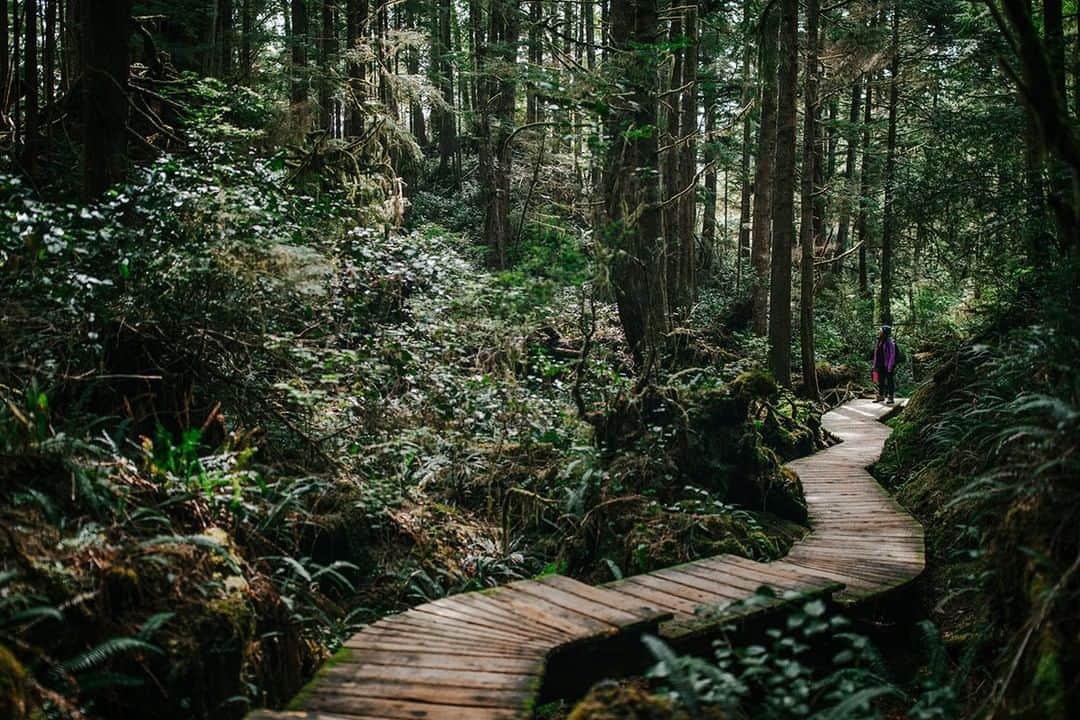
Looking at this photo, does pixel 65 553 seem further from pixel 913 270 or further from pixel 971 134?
pixel 913 270

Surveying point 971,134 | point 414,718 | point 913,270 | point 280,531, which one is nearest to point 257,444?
point 280,531

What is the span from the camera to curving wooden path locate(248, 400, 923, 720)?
4.23 metres

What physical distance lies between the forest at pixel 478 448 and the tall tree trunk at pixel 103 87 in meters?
0.04

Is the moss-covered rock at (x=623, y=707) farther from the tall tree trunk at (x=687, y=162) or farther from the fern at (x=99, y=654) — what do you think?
the tall tree trunk at (x=687, y=162)

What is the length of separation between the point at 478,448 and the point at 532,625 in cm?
434

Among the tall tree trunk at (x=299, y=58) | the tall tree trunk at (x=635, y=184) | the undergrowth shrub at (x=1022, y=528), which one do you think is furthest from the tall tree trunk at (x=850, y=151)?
the undergrowth shrub at (x=1022, y=528)

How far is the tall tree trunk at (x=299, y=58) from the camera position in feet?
52.1

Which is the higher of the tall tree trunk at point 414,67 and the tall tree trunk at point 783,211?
the tall tree trunk at point 414,67

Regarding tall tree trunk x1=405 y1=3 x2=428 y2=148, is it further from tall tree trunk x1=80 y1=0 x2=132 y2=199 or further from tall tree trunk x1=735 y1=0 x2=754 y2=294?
tall tree trunk x1=80 y1=0 x2=132 y2=199

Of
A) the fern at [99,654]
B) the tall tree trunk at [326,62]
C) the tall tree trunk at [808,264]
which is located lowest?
the fern at [99,654]

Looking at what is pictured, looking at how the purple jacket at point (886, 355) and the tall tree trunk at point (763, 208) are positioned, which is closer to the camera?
the purple jacket at point (886, 355)

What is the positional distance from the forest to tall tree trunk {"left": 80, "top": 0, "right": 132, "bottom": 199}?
0.04 metres

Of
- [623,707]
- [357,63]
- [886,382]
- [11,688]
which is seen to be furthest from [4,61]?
[886,382]

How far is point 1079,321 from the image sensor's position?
6.43 metres
